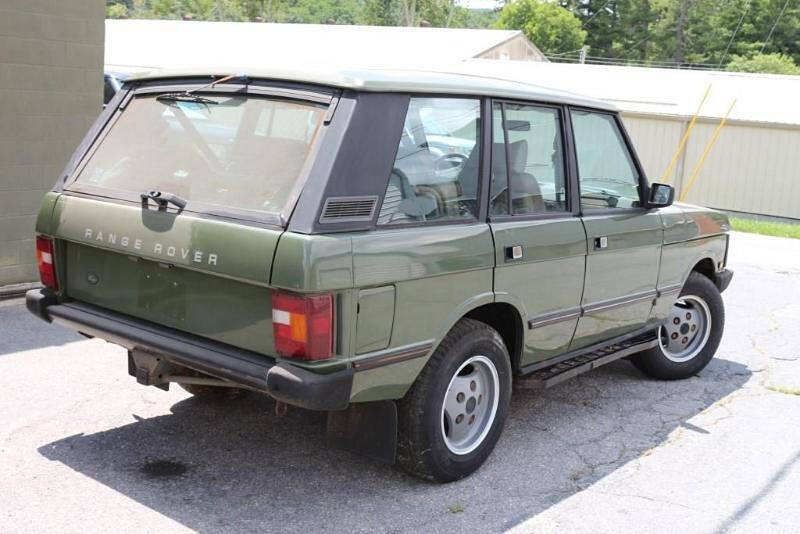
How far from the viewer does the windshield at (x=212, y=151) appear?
407 centimetres

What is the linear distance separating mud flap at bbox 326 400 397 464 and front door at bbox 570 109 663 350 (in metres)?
1.56

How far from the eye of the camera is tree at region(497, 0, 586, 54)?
66125 mm

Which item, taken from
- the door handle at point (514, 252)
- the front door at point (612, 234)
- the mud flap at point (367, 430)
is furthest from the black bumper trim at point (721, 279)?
the mud flap at point (367, 430)

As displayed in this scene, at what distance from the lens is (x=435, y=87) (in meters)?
4.45

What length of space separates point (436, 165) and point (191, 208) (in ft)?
3.82

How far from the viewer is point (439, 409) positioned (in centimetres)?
445

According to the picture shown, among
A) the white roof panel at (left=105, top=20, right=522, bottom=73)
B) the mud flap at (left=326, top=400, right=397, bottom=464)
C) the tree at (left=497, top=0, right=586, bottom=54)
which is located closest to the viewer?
the mud flap at (left=326, top=400, right=397, bottom=464)

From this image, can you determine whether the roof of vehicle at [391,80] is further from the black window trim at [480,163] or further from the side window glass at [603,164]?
the side window glass at [603,164]

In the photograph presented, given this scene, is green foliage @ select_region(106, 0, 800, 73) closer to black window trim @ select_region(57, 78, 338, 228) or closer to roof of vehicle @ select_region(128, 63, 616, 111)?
roof of vehicle @ select_region(128, 63, 616, 111)

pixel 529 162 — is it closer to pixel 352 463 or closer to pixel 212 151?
pixel 212 151

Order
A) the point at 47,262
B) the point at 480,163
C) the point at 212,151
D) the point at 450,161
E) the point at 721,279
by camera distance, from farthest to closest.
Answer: the point at 721,279, the point at 47,262, the point at 480,163, the point at 450,161, the point at 212,151

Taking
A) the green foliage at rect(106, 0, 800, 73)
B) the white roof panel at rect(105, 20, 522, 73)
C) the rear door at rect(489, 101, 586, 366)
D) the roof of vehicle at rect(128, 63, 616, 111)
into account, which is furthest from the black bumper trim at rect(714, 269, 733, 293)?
the green foliage at rect(106, 0, 800, 73)

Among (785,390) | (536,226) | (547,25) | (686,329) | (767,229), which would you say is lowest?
(767,229)

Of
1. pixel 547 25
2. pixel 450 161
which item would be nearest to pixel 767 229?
pixel 450 161
